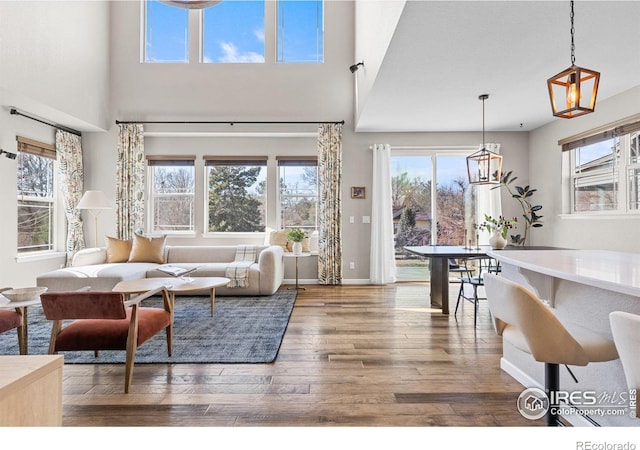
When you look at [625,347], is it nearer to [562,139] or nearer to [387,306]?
[387,306]

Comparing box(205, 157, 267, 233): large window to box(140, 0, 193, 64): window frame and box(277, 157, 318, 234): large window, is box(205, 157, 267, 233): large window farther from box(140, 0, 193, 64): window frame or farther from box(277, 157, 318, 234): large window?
box(140, 0, 193, 64): window frame

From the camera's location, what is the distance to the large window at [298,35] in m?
6.09

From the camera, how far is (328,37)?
19.7 feet

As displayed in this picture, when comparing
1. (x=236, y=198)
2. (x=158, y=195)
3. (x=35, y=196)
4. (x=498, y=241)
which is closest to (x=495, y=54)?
(x=498, y=241)

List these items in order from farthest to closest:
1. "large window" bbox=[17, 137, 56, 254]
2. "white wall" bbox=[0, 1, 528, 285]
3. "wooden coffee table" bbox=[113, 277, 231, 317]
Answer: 1. "white wall" bbox=[0, 1, 528, 285]
2. "large window" bbox=[17, 137, 56, 254]
3. "wooden coffee table" bbox=[113, 277, 231, 317]

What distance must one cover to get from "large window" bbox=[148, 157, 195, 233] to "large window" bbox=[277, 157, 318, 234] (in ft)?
5.18

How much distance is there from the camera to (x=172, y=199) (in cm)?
618

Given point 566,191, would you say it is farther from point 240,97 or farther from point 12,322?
point 12,322

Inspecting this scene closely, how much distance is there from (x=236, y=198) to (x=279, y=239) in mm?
1140

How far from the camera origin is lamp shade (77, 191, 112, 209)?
17.2 feet

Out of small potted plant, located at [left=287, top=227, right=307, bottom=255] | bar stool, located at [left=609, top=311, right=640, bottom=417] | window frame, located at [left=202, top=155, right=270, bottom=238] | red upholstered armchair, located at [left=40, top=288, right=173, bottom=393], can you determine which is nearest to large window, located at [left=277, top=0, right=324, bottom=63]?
window frame, located at [left=202, top=155, right=270, bottom=238]

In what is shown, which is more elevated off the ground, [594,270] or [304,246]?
[594,270]

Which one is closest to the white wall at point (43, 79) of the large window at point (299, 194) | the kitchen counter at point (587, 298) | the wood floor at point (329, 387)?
the large window at point (299, 194)

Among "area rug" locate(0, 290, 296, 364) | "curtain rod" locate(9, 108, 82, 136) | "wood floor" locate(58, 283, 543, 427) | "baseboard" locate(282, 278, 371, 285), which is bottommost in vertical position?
"wood floor" locate(58, 283, 543, 427)
